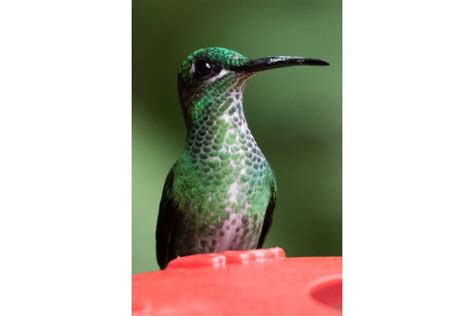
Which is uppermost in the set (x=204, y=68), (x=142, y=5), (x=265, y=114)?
(x=142, y=5)

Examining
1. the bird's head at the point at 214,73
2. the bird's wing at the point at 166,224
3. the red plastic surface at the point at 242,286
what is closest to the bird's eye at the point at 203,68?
the bird's head at the point at 214,73

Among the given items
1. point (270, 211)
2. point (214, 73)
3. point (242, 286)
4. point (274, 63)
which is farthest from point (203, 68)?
point (242, 286)

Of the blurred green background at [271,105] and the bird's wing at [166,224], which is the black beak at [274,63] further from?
the bird's wing at [166,224]

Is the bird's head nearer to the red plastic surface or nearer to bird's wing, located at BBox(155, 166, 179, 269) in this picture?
bird's wing, located at BBox(155, 166, 179, 269)

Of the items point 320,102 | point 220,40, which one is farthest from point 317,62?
point 220,40

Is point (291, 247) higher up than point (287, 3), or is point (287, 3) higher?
point (287, 3)

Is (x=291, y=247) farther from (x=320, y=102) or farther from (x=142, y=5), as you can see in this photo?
(x=142, y=5)

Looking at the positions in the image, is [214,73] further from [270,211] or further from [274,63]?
[270,211]
